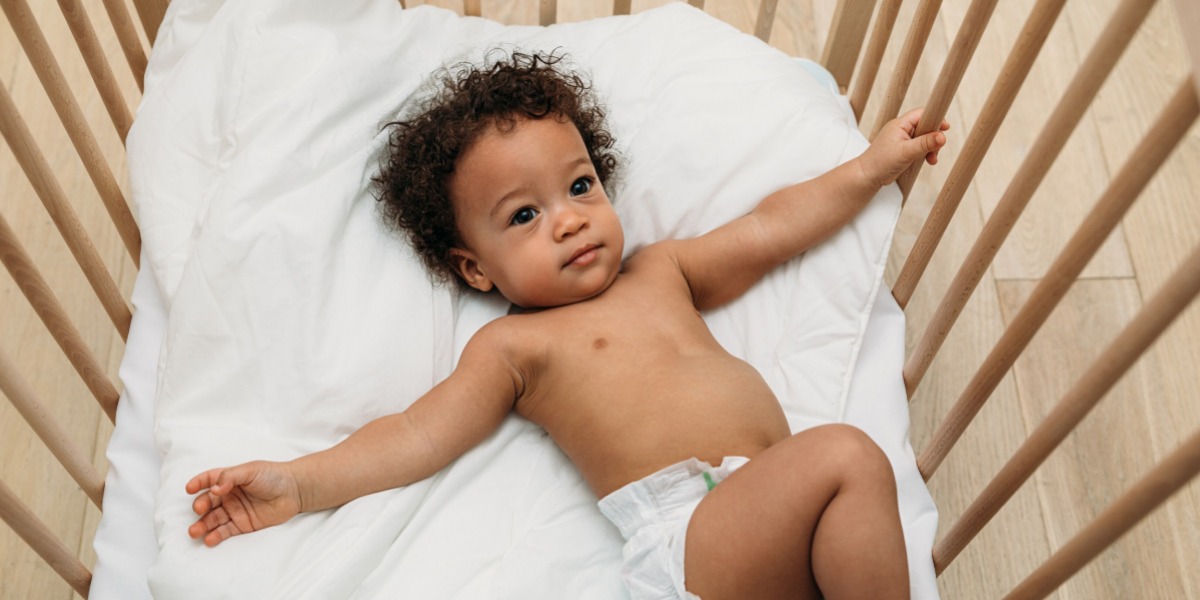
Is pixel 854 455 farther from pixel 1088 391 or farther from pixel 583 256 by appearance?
pixel 583 256

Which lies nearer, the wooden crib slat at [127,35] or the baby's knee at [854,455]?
the baby's knee at [854,455]

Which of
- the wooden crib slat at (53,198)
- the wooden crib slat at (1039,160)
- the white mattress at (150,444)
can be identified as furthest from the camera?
the white mattress at (150,444)

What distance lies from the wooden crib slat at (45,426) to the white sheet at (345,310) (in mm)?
76

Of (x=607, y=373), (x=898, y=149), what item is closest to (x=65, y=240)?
(x=607, y=373)

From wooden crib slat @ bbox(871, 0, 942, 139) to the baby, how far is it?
0.17 ft

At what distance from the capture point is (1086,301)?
150 centimetres

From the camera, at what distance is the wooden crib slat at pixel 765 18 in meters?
1.37

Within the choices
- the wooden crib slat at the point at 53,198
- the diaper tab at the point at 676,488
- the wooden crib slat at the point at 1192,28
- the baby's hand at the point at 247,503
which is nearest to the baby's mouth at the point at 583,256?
the diaper tab at the point at 676,488

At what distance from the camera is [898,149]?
3.54 feet

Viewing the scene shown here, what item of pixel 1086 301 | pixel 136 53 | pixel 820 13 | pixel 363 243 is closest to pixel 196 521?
pixel 363 243

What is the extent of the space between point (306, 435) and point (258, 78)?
0.40 m

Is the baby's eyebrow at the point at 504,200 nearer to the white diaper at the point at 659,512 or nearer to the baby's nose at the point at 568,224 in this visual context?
the baby's nose at the point at 568,224

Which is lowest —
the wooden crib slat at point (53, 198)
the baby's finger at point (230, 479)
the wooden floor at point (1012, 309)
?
the wooden floor at point (1012, 309)

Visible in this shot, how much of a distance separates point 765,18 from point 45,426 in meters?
0.95
